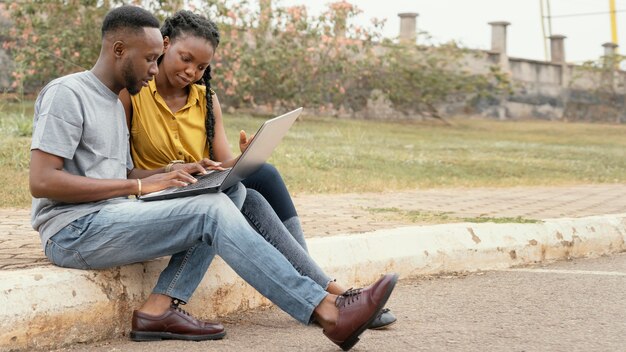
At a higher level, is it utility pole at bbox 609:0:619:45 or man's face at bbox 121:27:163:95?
utility pole at bbox 609:0:619:45

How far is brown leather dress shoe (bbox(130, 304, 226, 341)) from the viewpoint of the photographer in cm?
400

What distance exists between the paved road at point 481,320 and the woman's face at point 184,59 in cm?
107

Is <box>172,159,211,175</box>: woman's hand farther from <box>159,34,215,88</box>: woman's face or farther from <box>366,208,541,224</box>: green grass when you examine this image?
<box>366,208,541,224</box>: green grass

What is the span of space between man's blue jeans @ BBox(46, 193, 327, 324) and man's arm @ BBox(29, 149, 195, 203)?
66 mm

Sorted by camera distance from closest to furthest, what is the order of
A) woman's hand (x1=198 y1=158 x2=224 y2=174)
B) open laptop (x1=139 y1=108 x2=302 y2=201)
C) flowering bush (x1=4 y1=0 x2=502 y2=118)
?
open laptop (x1=139 y1=108 x2=302 y2=201)
woman's hand (x1=198 y1=158 x2=224 y2=174)
flowering bush (x1=4 y1=0 x2=502 y2=118)

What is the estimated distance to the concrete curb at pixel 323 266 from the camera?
12.5ft

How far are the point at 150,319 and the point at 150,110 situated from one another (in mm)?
957

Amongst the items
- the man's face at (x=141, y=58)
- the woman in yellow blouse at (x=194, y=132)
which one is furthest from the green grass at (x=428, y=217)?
the man's face at (x=141, y=58)

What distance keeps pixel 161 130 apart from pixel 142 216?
0.69m

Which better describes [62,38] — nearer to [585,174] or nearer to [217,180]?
[585,174]

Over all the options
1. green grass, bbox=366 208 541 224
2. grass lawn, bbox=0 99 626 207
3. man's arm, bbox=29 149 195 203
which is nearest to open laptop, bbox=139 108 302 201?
man's arm, bbox=29 149 195 203

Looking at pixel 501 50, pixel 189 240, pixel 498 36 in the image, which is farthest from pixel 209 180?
pixel 498 36

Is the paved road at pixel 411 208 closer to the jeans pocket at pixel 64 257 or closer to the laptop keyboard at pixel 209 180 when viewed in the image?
the jeans pocket at pixel 64 257

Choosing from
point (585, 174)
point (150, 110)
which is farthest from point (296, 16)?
point (150, 110)
